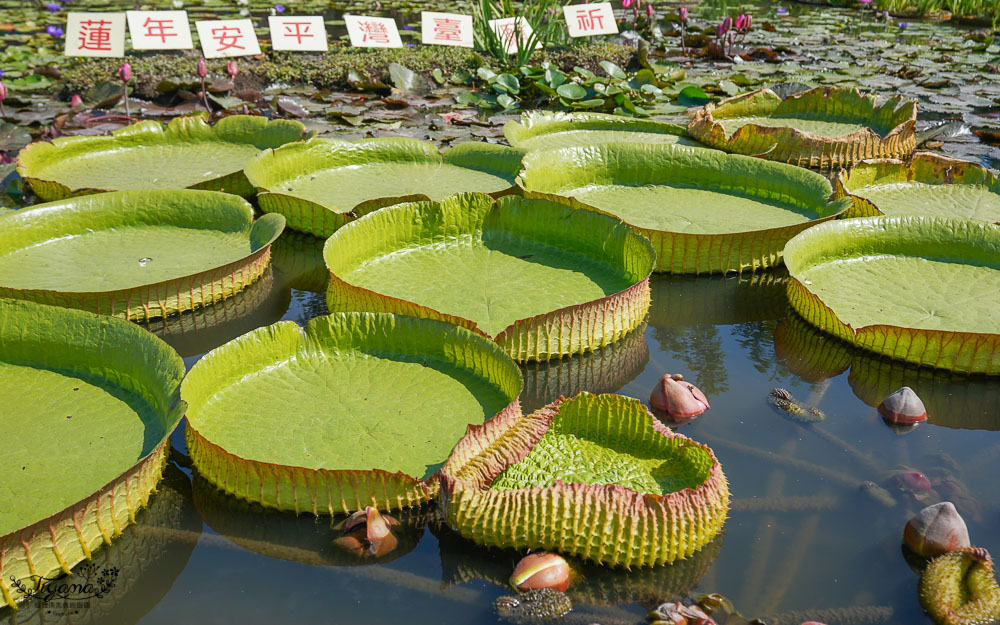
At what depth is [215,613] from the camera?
8.21 feet

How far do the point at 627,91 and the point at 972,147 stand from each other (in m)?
3.27

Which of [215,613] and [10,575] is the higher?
[10,575]

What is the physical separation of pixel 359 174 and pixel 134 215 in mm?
1571

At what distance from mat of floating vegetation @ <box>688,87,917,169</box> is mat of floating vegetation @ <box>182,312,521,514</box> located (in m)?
3.59

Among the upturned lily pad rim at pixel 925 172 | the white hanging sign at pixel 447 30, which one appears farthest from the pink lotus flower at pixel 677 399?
the white hanging sign at pixel 447 30

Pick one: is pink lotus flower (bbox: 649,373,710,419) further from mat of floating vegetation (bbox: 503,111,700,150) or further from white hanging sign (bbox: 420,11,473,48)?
white hanging sign (bbox: 420,11,473,48)

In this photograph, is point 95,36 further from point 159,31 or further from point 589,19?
point 589,19

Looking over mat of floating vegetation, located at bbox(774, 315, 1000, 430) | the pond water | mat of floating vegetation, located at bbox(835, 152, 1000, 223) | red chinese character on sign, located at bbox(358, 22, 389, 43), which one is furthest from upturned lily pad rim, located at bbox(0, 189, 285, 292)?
red chinese character on sign, located at bbox(358, 22, 389, 43)

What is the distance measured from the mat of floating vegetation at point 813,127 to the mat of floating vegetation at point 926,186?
2.29 ft

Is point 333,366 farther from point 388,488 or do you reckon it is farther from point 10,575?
point 10,575

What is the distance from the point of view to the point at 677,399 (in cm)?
341

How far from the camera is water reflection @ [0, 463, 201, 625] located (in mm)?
2453

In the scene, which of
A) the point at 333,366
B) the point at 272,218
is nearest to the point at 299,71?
the point at 272,218

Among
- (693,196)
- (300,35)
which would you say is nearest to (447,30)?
(300,35)
